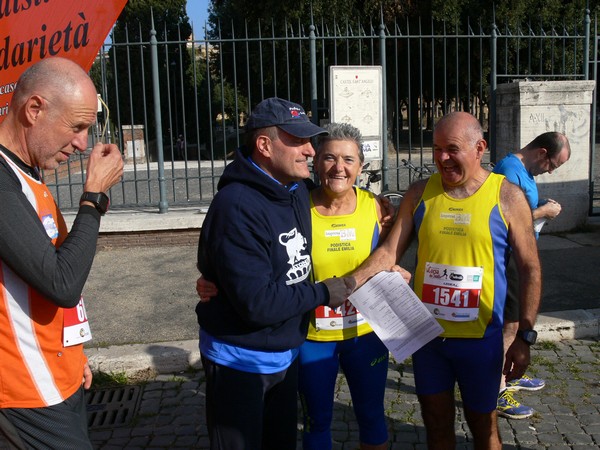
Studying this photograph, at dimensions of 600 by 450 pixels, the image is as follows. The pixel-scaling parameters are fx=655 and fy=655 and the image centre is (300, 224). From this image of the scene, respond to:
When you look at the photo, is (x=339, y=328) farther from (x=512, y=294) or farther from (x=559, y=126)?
(x=559, y=126)

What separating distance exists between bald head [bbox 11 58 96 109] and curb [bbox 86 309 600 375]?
309 cm

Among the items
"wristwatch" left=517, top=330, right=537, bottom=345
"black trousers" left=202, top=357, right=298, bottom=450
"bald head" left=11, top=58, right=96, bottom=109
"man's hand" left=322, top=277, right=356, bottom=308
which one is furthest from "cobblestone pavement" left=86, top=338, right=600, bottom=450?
"bald head" left=11, top=58, right=96, bottom=109

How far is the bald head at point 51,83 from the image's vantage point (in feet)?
6.40

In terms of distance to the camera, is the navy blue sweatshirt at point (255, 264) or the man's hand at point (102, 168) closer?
the man's hand at point (102, 168)

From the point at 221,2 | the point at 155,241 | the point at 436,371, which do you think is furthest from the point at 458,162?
the point at 221,2

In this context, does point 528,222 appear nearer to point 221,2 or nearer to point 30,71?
point 30,71

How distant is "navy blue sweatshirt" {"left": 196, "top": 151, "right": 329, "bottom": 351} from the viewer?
7.64 feet

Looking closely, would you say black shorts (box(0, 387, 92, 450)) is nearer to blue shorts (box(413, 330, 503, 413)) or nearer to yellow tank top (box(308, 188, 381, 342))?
yellow tank top (box(308, 188, 381, 342))

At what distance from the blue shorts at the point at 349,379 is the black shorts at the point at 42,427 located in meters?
1.14

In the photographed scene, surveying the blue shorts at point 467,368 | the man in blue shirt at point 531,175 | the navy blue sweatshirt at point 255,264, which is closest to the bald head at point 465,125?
the navy blue sweatshirt at point 255,264

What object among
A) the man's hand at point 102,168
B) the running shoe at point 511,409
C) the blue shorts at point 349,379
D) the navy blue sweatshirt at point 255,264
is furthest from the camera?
the running shoe at point 511,409

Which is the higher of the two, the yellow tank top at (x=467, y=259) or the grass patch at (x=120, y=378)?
the yellow tank top at (x=467, y=259)

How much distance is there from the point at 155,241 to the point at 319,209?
5.86m

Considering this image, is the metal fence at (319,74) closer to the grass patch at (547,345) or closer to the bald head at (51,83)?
the grass patch at (547,345)
